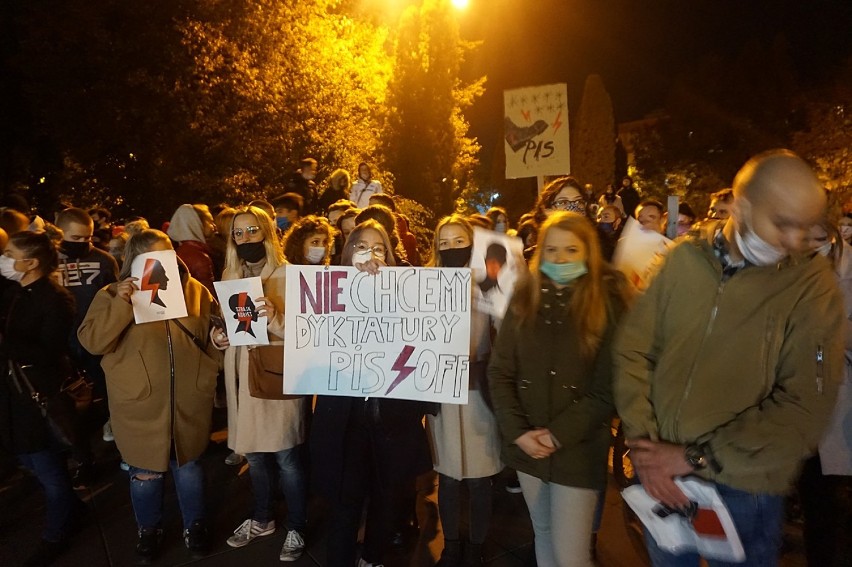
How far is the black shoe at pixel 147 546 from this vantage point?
352 centimetres

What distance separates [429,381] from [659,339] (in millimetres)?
1335

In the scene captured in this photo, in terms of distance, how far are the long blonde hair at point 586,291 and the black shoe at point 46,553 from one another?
342 centimetres

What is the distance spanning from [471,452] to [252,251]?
72.3 inches

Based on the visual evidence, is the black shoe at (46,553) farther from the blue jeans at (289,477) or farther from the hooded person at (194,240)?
the hooded person at (194,240)

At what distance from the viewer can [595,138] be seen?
113ft

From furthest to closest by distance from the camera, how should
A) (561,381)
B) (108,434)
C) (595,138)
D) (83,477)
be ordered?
(595,138)
(108,434)
(83,477)
(561,381)

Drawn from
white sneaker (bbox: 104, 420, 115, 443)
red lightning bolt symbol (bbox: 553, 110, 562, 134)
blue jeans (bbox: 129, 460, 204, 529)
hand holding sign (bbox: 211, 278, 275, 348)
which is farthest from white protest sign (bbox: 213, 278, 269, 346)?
red lightning bolt symbol (bbox: 553, 110, 562, 134)

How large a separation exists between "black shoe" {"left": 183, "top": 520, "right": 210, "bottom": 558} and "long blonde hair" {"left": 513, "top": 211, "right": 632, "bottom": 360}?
2.58 metres

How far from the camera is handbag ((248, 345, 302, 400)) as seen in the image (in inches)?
132

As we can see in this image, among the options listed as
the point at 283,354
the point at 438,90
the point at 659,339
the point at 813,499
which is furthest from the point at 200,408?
the point at 438,90

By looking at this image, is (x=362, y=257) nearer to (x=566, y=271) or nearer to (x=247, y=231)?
(x=247, y=231)

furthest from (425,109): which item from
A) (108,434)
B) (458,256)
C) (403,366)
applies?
(403,366)

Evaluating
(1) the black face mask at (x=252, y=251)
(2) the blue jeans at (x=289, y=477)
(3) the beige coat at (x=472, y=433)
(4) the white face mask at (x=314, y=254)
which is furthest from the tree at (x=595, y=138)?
(2) the blue jeans at (x=289, y=477)

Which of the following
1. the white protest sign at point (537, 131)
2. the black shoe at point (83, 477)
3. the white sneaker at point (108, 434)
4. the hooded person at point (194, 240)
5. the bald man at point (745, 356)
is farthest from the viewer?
the white protest sign at point (537, 131)
